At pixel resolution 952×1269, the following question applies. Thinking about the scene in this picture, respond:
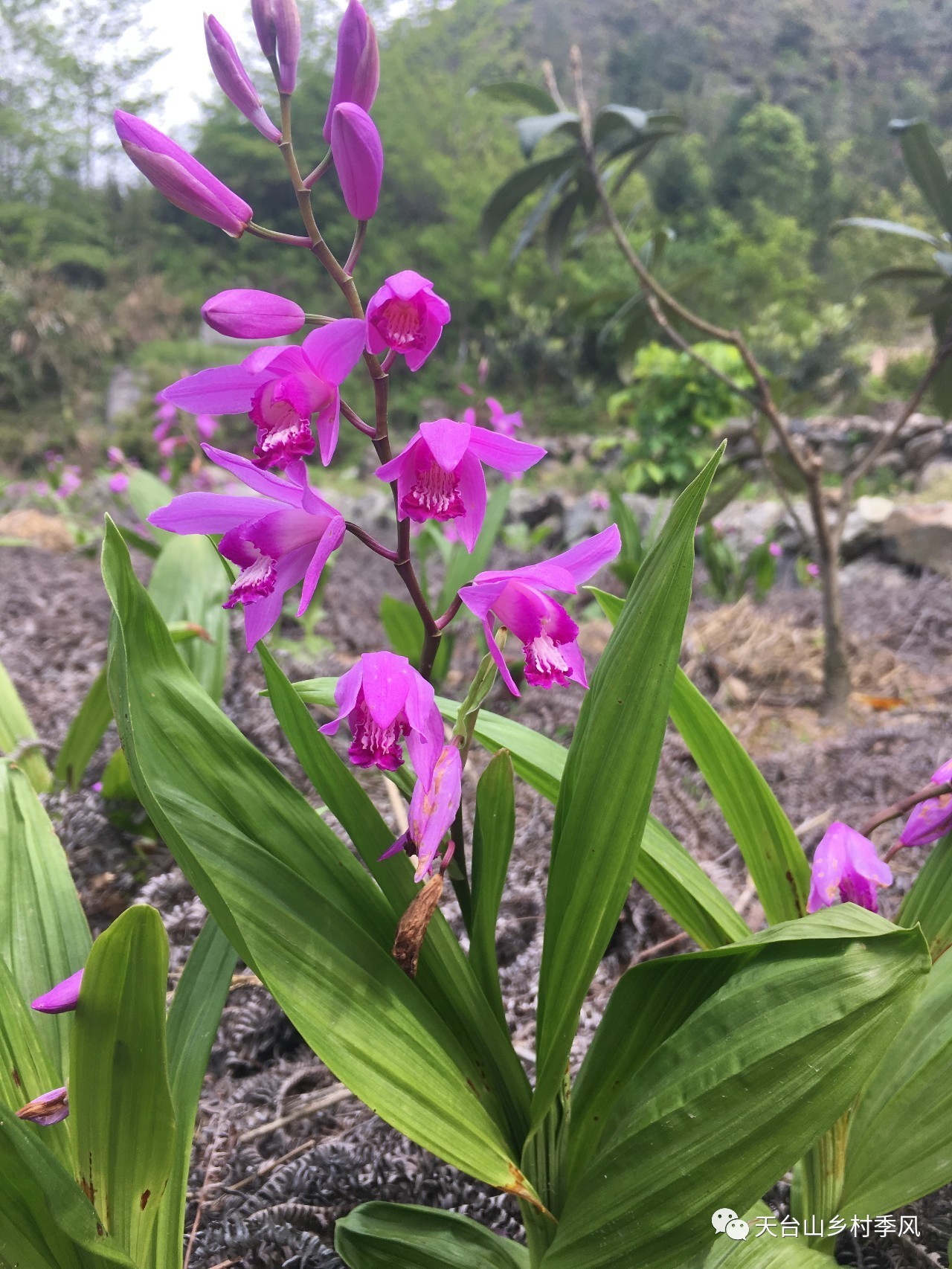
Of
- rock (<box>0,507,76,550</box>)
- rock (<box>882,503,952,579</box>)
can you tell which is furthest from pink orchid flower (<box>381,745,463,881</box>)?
rock (<box>0,507,76,550</box>)

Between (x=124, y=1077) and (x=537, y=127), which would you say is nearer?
(x=124, y=1077)

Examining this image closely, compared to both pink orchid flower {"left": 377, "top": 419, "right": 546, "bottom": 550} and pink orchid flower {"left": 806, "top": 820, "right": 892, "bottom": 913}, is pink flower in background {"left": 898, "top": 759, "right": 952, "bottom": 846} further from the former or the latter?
pink orchid flower {"left": 377, "top": 419, "right": 546, "bottom": 550}

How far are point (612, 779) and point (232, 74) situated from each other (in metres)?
0.58

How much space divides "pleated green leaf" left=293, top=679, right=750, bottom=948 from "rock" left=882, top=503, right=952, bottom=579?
377 centimetres

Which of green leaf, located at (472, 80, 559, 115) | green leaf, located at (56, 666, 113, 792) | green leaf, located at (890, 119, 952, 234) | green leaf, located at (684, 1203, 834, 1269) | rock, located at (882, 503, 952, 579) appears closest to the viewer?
green leaf, located at (684, 1203, 834, 1269)

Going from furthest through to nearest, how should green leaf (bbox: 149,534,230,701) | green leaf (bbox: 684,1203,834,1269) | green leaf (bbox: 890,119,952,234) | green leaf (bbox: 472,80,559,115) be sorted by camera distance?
green leaf (bbox: 472,80,559,115) → green leaf (bbox: 890,119,952,234) → green leaf (bbox: 149,534,230,701) → green leaf (bbox: 684,1203,834,1269)

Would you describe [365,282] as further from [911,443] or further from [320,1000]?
[320,1000]

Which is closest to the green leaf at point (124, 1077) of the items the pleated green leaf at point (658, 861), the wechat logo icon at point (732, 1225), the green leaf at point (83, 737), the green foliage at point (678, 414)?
the pleated green leaf at point (658, 861)

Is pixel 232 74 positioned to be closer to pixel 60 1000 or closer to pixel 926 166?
pixel 60 1000

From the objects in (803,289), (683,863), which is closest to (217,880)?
(683,863)

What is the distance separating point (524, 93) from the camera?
1929 millimetres

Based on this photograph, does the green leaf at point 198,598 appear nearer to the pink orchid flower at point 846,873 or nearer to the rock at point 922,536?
the pink orchid flower at point 846,873

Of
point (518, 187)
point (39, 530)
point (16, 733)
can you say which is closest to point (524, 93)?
point (518, 187)

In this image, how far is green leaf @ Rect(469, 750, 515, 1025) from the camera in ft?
1.74
